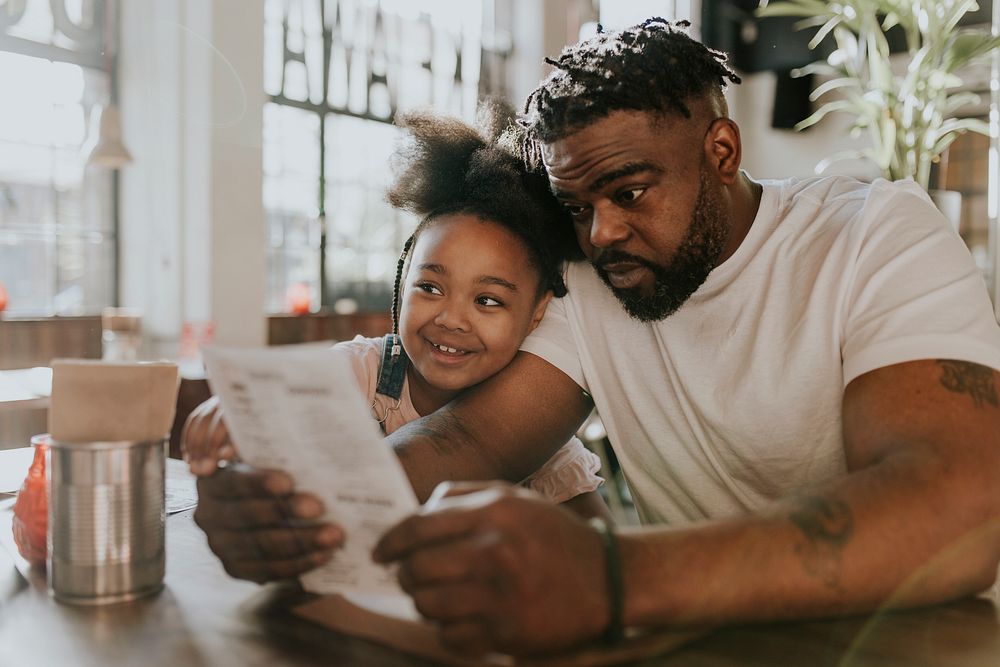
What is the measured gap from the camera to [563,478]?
161 cm

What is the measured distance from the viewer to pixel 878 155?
382 centimetres

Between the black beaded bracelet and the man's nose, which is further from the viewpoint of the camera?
the man's nose

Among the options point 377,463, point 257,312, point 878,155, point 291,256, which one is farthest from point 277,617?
point 291,256

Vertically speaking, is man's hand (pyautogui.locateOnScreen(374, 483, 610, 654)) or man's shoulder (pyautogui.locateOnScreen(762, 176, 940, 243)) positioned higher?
man's shoulder (pyautogui.locateOnScreen(762, 176, 940, 243))

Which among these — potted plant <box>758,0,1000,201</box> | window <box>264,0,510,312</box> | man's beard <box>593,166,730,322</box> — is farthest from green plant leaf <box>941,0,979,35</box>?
window <box>264,0,510,312</box>

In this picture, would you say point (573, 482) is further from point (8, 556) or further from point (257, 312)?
point (257, 312)

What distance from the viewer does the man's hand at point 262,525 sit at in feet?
2.72

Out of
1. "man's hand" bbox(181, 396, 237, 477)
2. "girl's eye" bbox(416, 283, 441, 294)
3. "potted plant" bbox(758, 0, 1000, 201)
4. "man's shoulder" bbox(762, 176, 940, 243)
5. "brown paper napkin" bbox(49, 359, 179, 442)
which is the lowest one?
"man's hand" bbox(181, 396, 237, 477)

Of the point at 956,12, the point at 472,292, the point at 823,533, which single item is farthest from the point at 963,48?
the point at 823,533

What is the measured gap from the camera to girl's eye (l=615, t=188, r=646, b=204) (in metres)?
1.40

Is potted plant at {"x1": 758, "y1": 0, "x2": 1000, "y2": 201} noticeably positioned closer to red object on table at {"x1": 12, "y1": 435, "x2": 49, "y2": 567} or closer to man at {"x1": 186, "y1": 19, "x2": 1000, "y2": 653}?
man at {"x1": 186, "y1": 19, "x2": 1000, "y2": 653}

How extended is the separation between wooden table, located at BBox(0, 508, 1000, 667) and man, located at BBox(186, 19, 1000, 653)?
0.03 metres

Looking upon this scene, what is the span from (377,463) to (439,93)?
6.18 meters

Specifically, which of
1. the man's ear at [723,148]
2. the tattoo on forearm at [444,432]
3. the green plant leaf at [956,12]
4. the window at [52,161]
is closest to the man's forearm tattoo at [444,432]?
the tattoo on forearm at [444,432]
